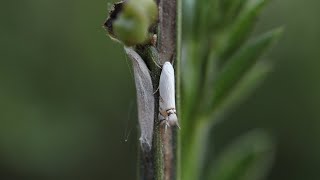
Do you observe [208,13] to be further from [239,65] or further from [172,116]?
[172,116]

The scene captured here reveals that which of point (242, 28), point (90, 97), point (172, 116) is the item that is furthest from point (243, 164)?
point (90, 97)

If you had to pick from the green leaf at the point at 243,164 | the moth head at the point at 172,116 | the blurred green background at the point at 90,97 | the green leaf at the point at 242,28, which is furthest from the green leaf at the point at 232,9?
the blurred green background at the point at 90,97

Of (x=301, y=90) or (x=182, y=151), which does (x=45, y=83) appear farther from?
(x=182, y=151)

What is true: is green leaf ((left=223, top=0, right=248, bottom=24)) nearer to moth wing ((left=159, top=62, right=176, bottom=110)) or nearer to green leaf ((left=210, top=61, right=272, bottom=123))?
green leaf ((left=210, top=61, right=272, bottom=123))

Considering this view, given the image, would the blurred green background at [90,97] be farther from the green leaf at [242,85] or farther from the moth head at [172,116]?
the moth head at [172,116]

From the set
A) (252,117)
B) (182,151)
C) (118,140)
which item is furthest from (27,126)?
(182,151)

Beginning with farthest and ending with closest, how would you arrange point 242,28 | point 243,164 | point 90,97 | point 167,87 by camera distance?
1. point 90,97
2. point 243,164
3. point 242,28
4. point 167,87

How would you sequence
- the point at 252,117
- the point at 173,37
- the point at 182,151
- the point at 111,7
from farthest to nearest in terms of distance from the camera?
the point at 252,117 → the point at 182,151 → the point at 173,37 → the point at 111,7
